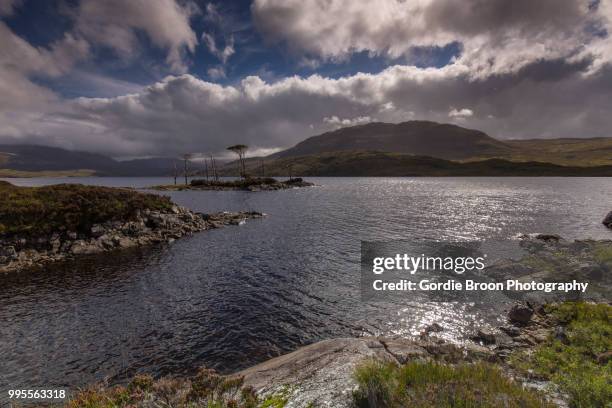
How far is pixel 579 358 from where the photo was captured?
12.7 m

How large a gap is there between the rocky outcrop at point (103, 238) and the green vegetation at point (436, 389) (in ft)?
130

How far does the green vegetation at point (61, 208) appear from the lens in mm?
35875

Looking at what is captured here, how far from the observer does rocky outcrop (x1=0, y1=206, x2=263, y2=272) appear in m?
32.7

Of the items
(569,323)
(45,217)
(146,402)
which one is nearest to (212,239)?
(45,217)

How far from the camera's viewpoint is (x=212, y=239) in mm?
45781

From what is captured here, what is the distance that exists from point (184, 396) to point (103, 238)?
37.7 metres

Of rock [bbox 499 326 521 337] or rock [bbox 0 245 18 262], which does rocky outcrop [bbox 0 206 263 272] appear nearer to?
rock [bbox 0 245 18 262]

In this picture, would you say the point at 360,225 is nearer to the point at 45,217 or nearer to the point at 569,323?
the point at 569,323

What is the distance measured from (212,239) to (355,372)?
39677 millimetres

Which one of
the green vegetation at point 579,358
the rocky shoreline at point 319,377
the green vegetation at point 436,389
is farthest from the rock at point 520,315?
the green vegetation at point 436,389

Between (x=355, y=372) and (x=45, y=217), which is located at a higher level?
(x=45, y=217)

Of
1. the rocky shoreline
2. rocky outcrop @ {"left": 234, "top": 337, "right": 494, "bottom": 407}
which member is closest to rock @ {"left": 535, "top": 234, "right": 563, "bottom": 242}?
the rocky shoreline

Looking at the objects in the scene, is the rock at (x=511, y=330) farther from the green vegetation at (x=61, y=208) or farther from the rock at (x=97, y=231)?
the green vegetation at (x=61, y=208)

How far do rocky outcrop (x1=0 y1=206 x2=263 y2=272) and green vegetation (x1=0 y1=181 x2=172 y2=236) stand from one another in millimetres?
960
